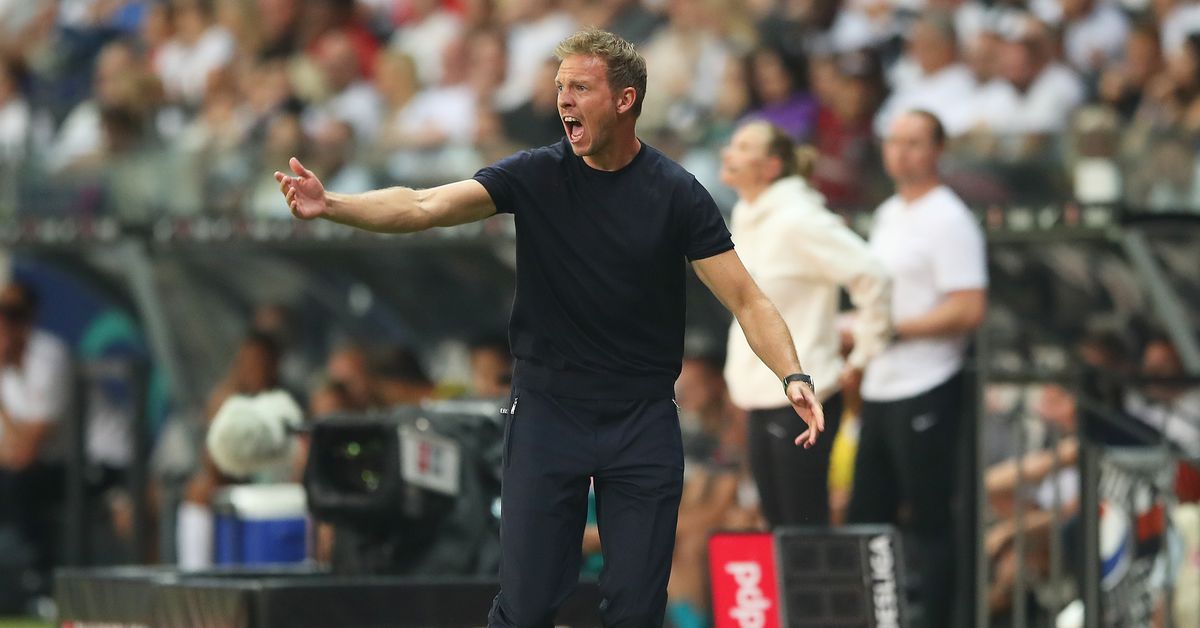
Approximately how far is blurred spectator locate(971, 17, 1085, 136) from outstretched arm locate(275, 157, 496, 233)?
5923 mm

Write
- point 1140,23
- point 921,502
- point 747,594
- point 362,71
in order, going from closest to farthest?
point 747,594
point 921,502
point 1140,23
point 362,71

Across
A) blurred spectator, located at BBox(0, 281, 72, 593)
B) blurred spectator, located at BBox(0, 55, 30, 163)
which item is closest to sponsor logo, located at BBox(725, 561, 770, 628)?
blurred spectator, located at BBox(0, 281, 72, 593)

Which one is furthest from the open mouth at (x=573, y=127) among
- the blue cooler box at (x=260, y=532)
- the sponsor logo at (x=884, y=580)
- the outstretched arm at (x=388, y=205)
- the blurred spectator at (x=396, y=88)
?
the blurred spectator at (x=396, y=88)

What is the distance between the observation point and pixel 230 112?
596 inches

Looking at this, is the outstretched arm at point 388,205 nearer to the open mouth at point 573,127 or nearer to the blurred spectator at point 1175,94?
the open mouth at point 573,127

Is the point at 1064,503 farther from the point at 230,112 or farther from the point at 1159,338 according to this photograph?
the point at 230,112

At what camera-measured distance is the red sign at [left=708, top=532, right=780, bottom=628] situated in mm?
7680

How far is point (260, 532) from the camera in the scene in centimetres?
1001

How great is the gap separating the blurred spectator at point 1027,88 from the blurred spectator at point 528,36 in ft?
10.0

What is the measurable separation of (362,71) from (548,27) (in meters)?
1.58

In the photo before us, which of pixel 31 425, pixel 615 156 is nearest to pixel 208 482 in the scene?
pixel 31 425

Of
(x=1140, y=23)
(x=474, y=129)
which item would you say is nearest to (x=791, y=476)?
(x=1140, y=23)

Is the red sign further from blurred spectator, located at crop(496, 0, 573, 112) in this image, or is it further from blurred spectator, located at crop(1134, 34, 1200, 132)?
blurred spectator, located at crop(496, 0, 573, 112)

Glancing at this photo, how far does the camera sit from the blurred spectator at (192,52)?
→ 1582 centimetres
